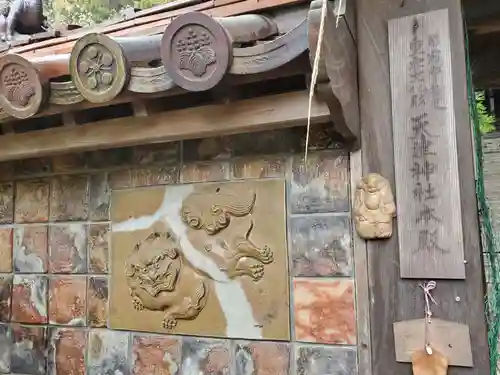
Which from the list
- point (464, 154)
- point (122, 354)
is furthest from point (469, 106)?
point (122, 354)

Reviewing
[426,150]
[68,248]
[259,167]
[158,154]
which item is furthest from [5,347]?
[426,150]

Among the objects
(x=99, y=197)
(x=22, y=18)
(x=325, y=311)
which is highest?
(x=22, y=18)

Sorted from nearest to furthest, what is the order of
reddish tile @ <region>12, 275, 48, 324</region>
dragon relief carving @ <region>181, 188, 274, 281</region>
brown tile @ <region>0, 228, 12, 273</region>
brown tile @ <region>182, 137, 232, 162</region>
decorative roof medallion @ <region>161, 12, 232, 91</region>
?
decorative roof medallion @ <region>161, 12, 232, 91</region>, dragon relief carving @ <region>181, 188, 274, 281</region>, brown tile @ <region>182, 137, 232, 162</region>, reddish tile @ <region>12, 275, 48, 324</region>, brown tile @ <region>0, 228, 12, 273</region>

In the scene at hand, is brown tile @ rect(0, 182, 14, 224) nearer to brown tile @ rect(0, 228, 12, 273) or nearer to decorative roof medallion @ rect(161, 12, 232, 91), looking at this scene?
brown tile @ rect(0, 228, 12, 273)

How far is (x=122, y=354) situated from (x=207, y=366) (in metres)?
0.32

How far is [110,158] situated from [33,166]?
381 mm

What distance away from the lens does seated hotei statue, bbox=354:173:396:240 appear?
137cm

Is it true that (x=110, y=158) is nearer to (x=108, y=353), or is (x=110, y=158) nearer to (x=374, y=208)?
(x=108, y=353)

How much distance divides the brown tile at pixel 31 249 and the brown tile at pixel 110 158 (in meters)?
0.31

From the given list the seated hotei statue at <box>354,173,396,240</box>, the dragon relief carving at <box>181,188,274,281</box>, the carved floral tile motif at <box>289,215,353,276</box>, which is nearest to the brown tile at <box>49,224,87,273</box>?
the dragon relief carving at <box>181,188,274,281</box>

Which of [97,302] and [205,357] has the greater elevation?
[97,302]

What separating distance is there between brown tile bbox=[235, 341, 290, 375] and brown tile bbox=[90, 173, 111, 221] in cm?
66

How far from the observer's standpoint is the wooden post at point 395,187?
50.9 inches

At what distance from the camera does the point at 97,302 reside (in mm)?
1804
